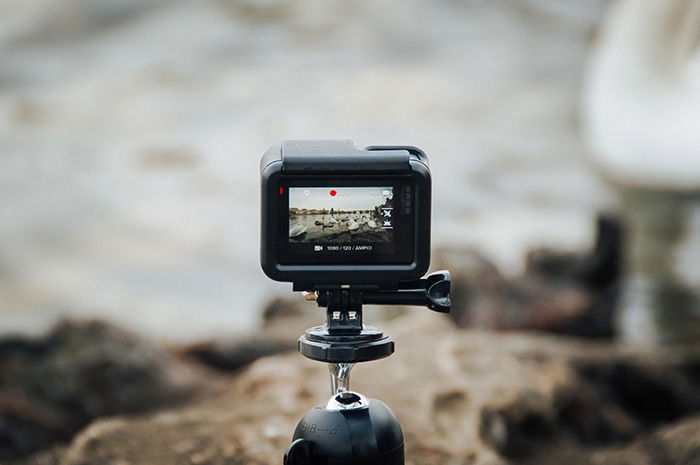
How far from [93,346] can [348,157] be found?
4.27 ft

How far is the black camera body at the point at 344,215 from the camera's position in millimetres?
987

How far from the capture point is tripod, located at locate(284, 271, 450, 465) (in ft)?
3.39

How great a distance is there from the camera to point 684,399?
2387 mm

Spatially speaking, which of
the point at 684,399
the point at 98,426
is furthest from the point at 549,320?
the point at 98,426

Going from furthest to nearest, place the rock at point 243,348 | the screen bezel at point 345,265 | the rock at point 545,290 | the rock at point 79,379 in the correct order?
the rock at point 545,290 → the rock at point 243,348 → the rock at point 79,379 → the screen bezel at point 345,265

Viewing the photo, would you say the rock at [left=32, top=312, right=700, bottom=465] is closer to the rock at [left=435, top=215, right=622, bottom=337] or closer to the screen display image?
the rock at [left=435, top=215, right=622, bottom=337]

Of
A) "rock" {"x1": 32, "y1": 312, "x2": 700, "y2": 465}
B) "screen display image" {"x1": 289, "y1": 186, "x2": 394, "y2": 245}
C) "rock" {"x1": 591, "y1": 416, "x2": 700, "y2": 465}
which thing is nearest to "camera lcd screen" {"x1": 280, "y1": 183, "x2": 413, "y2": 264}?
"screen display image" {"x1": 289, "y1": 186, "x2": 394, "y2": 245}

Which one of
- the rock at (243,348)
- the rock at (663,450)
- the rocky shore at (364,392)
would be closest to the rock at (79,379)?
the rocky shore at (364,392)

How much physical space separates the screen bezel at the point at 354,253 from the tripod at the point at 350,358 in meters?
0.05

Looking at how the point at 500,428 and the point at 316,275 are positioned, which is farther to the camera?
the point at 500,428

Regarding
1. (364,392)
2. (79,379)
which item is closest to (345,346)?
(364,392)

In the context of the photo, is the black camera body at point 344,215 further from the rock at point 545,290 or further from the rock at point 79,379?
the rock at point 545,290

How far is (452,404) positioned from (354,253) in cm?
84

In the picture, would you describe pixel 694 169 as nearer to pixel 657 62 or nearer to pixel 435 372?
pixel 657 62
